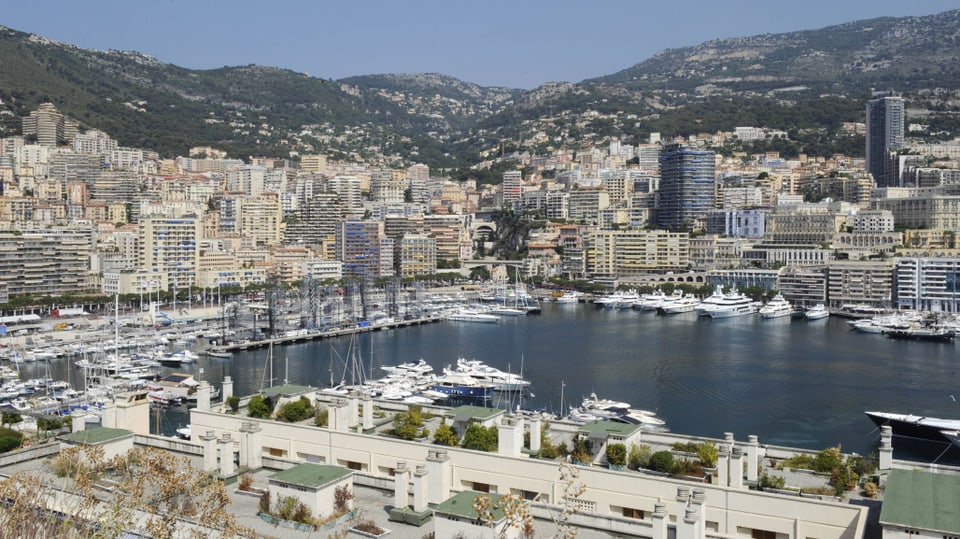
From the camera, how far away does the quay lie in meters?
29.1

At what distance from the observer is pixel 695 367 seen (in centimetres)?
2527

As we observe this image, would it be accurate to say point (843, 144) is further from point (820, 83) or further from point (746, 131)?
point (820, 83)

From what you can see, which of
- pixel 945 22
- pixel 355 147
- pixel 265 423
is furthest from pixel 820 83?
pixel 265 423

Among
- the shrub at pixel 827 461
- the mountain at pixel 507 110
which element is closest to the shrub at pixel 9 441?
the shrub at pixel 827 461

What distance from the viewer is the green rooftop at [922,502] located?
212 inches

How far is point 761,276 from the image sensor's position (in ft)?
145

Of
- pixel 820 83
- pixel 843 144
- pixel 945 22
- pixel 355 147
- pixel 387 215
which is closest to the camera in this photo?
pixel 387 215

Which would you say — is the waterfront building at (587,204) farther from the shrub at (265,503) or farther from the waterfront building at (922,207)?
the shrub at (265,503)

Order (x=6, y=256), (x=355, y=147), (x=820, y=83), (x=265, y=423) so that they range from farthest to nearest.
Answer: (x=820, y=83), (x=355, y=147), (x=6, y=256), (x=265, y=423)

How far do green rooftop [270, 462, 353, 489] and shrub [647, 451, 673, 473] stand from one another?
9.67 ft

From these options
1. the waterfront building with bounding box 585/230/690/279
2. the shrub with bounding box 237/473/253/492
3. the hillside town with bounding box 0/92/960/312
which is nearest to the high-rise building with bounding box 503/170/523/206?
the hillside town with bounding box 0/92/960/312

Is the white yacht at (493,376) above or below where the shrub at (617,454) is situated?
below

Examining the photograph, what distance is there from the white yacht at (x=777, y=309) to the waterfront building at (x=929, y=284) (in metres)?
4.45

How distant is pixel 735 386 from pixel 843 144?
57.6 m
